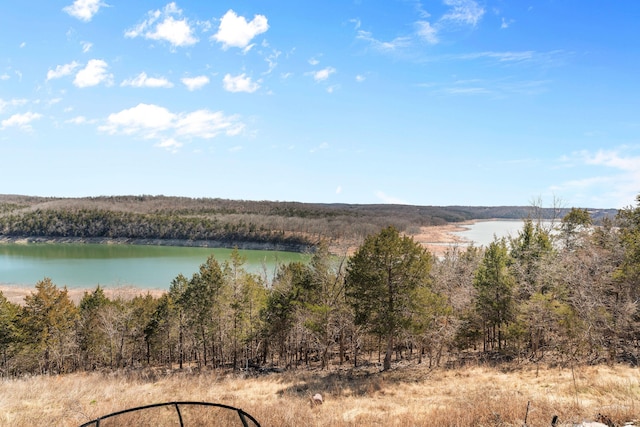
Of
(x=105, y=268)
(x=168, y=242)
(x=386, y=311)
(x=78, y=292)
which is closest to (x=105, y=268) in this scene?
(x=105, y=268)

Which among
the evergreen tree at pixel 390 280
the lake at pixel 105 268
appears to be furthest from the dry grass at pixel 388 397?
the lake at pixel 105 268

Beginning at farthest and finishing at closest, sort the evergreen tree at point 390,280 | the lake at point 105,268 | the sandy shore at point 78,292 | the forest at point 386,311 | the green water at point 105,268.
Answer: the green water at point 105,268
the lake at point 105,268
the sandy shore at point 78,292
the forest at point 386,311
the evergreen tree at point 390,280

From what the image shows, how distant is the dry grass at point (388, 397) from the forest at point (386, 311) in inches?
107

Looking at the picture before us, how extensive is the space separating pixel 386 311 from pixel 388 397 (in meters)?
4.94

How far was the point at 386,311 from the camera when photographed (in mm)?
20000

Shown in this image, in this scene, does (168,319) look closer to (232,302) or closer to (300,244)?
(232,302)

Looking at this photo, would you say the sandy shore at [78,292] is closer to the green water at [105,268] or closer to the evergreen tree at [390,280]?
the green water at [105,268]

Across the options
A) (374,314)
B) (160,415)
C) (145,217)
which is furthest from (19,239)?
(160,415)

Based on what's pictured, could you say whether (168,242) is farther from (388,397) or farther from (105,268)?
(388,397)

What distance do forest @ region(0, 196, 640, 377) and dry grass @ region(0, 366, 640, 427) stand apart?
8.96 feet

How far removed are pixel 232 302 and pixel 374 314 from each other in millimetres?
11470

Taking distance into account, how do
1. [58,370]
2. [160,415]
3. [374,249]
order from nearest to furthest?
[160,415]
[374,249]
[58,370]

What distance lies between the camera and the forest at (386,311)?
1991cm

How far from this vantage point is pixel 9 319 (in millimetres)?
28234
